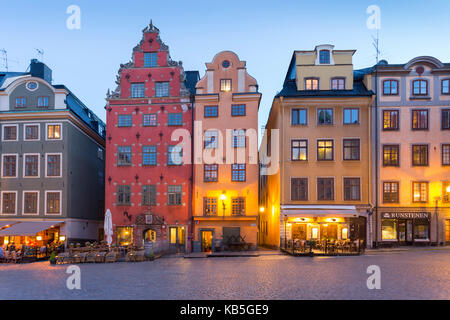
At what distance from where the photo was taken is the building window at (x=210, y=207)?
38500mm

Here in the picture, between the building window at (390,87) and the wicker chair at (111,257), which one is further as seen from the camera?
the building window at (390,87)

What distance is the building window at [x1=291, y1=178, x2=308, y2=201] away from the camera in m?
37.9

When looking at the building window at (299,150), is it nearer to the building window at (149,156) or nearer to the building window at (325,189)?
the building window at (325,189)

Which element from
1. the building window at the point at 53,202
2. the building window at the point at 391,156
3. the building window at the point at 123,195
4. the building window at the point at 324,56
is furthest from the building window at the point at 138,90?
the building window at the point at 391,156

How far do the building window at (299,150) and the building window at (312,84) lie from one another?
4.64 m

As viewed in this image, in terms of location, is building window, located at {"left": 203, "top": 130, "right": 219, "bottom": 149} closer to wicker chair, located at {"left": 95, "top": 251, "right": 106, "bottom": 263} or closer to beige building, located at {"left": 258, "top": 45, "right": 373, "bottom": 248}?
beige building, located at {"left": 258, "top": 45, "right": 373, "bottom": 248}

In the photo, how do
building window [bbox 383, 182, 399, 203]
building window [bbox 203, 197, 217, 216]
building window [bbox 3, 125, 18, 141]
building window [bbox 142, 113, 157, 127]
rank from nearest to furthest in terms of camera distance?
building window [bbox 383, 182, 399, 203] < building window [bbox 203, 197, 217, 216] < building window [bbox 142, 113, 157, 127] < building window [bbox 3, 125, 18, 141]

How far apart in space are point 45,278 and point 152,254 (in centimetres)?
1019

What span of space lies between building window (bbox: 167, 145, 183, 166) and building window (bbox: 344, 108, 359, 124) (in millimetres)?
13979

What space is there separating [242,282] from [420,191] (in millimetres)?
24762

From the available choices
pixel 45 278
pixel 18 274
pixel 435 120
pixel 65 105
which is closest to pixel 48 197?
pixel 65 105

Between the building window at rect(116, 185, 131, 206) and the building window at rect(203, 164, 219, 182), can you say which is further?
the building window at rect(116, 185, 131, 206)

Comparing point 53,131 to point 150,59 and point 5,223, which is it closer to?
point 5,223

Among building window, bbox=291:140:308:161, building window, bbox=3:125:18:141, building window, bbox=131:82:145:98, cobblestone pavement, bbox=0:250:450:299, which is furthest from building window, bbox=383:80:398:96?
building window, bbox=3:125:18:141
